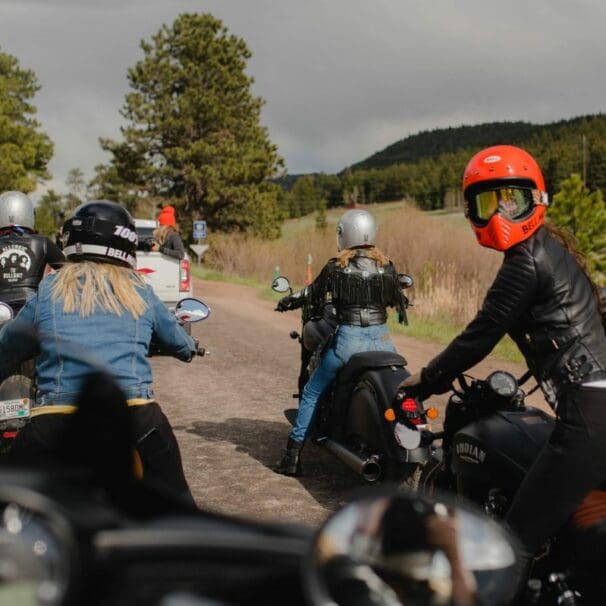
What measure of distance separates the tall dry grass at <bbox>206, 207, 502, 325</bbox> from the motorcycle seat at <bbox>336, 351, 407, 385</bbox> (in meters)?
11.3

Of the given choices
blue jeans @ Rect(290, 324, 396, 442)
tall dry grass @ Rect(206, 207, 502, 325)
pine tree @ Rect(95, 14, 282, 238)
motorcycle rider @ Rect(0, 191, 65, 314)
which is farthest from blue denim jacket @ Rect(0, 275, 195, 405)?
pine tree @ Rect(95, 14, 282, 238)

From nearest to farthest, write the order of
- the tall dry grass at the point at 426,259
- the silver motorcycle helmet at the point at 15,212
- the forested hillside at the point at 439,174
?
the silver motorcycle helmet at the point at 15,212
the tall dry grass at the point at 426,259
the forested hillside at the point at 439,174

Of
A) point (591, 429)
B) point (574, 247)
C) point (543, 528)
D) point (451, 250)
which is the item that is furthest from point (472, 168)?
point (451, 250)

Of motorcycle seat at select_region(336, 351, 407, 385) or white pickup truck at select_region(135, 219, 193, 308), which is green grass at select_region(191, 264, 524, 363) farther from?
motorcycle seat at select_region(336, 351, 407, 385)

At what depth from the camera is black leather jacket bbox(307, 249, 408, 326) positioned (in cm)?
598

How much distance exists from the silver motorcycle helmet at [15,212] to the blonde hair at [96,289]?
384 centimetres

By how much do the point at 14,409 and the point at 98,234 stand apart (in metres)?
0.97

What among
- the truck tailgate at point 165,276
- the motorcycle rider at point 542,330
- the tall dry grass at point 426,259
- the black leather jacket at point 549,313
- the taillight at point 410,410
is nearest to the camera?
the motorcycle rider at point 542,330

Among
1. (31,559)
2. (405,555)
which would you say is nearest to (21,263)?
(31,559)

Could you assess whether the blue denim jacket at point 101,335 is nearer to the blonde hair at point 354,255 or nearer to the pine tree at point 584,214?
the blonde hair at point 354,255

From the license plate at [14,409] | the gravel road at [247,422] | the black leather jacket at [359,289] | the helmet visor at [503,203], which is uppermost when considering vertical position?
the helmet visor at [503,203]

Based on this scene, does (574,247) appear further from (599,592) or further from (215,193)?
(215,193)

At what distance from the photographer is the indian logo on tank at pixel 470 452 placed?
329 centimetres

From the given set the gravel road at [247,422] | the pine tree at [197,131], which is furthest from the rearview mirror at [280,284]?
the pine tree at [197,131]
